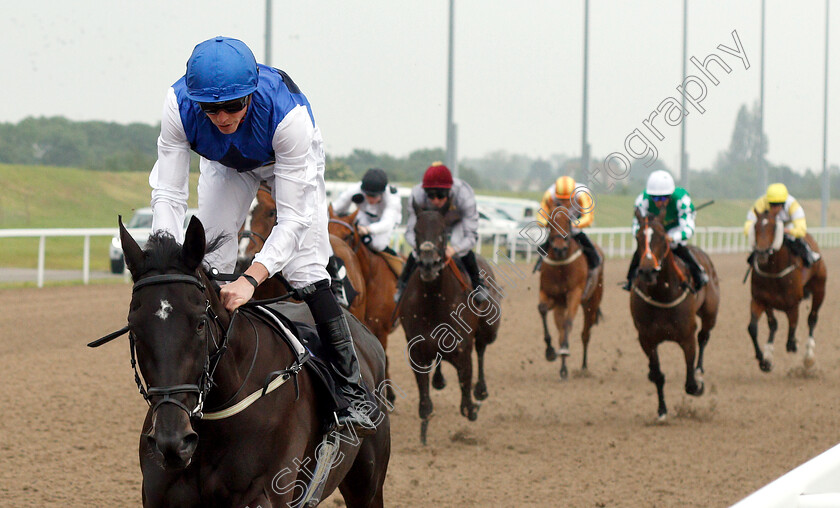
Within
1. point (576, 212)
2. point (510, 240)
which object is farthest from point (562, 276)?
point (510, 240)

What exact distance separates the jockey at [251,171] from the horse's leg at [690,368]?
4.73m

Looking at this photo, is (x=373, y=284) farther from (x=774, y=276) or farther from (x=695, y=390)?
(x=774, y=276)

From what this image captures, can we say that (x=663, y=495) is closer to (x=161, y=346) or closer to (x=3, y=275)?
(x=161, y=346)

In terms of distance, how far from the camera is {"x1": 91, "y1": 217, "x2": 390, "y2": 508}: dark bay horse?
2287 mm

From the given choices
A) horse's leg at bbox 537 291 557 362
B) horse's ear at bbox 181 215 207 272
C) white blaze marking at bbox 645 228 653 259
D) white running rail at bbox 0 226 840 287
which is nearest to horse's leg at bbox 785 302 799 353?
horse's leg at bbox 537 291 557 362

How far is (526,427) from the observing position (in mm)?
6918

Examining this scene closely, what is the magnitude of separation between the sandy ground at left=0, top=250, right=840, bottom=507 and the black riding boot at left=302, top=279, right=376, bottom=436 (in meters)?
1.87

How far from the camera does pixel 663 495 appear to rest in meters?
5.11

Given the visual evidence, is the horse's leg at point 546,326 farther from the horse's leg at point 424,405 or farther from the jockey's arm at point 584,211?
the horse's leg at point 424,405

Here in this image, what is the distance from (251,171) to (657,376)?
16.2ft

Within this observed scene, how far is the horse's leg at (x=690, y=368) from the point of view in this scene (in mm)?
7535

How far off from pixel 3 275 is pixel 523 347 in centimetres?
854

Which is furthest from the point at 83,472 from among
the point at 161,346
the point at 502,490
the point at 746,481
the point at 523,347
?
the point at 523,347

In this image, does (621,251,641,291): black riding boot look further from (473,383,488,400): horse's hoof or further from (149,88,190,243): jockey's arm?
(149,88,190,243): jockey's arm
